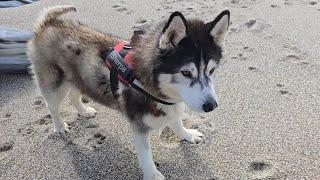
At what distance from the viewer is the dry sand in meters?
3.32

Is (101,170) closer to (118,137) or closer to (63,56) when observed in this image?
(118,137)

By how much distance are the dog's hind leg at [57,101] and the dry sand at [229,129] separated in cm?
8

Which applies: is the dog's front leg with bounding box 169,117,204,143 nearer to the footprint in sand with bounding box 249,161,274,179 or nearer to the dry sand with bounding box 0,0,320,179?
the dry sand with bounding box 0,0,320,179

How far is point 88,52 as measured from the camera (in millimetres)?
3234

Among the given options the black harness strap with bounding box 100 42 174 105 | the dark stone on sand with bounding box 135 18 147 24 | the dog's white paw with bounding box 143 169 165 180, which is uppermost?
the black harness strap with bounding box 100 42 174 105

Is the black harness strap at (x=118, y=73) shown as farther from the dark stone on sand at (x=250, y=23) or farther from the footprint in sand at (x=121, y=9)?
the footprint in sand at (x=121, y=9)

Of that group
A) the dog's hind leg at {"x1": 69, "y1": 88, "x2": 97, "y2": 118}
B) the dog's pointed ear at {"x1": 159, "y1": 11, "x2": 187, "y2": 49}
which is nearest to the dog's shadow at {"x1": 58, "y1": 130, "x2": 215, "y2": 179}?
the dog's hind leg at {"x1": 69, "y1": 88, "x2": 97, "y2": 118}

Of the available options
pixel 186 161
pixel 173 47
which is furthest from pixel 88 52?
pixel 186 161

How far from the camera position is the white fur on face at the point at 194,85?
103 inches

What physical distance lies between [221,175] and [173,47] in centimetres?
110

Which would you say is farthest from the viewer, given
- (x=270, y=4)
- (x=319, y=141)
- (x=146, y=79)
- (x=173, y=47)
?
(x=270, y=4)

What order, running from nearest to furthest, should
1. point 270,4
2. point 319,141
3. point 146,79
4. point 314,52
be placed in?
point 146,79 < point 319,141 < point 314,52 < point 270,4

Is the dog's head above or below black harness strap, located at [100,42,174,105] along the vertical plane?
above

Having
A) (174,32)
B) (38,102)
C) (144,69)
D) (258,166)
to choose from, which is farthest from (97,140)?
(174,32)
